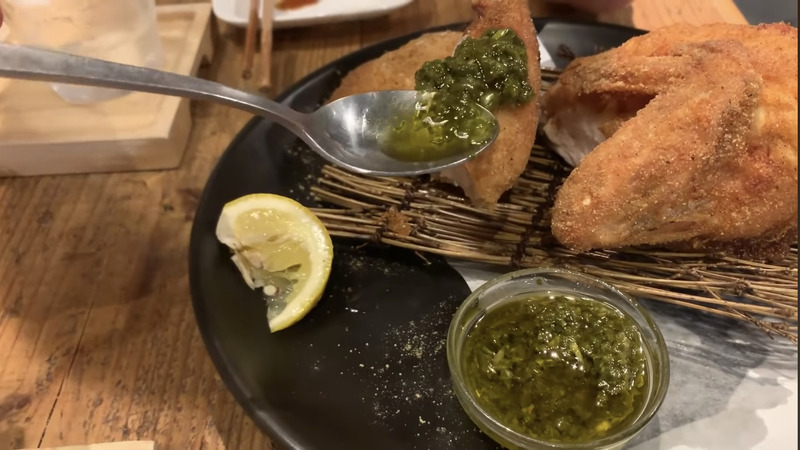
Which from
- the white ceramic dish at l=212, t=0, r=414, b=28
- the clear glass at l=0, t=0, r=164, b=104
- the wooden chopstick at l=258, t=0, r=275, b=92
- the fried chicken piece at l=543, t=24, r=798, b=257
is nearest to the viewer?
the fried chicken piece at l=543, t=24, r=798, b=257

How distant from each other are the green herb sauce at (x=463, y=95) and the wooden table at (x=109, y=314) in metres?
0.79

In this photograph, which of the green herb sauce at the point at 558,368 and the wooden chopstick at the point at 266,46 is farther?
the wooden chopstick at the point at 266,46

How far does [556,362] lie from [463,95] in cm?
73

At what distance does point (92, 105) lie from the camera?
2.12 metres

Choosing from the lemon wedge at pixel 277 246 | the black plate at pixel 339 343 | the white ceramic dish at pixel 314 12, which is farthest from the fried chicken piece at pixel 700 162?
the white ceramic dish at pixel 314 12

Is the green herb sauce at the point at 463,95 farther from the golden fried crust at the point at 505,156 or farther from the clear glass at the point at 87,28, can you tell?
the clear glass at the point at 87,28

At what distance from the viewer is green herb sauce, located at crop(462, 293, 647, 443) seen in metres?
1.30

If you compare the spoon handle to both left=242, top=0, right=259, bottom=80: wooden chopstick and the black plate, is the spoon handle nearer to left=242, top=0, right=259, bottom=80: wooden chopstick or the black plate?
the black plate

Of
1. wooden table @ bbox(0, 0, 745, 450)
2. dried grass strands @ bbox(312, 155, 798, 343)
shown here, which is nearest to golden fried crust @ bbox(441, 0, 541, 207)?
dried grass strands @ bbox(312, 155, 798, 343)

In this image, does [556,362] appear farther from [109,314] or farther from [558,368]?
[109,314]

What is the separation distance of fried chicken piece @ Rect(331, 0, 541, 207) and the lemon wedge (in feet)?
1.43

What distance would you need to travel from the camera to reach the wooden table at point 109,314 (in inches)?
59.8

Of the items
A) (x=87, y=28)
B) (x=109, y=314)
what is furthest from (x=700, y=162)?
(x=87, y=28)

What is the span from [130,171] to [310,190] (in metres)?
0.69
